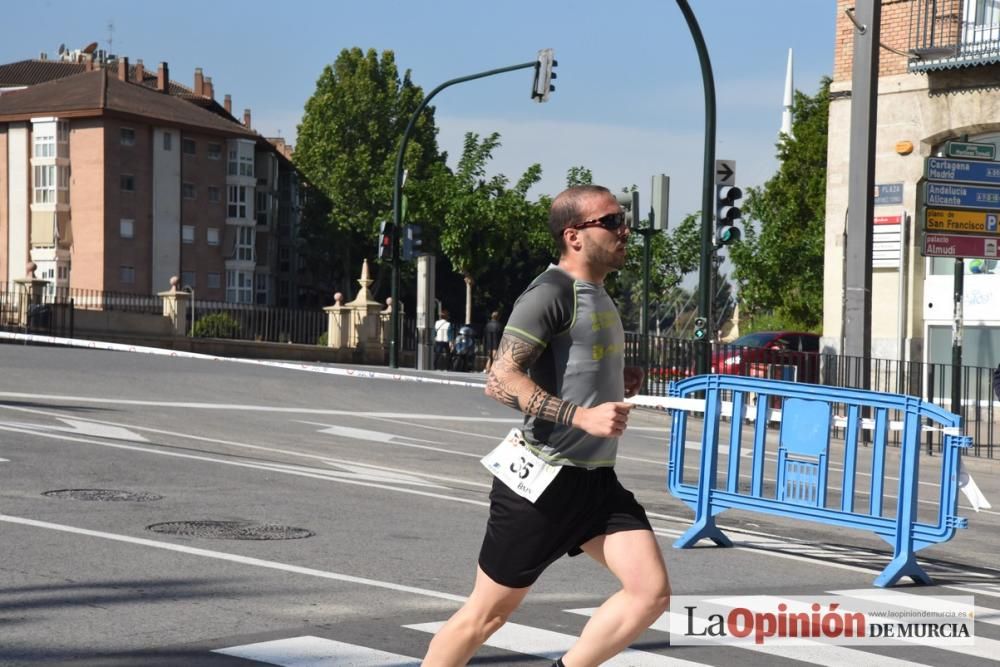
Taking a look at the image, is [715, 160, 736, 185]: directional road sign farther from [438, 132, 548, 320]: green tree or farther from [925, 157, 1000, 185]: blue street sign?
[438, 132, 548, 320]: green tree

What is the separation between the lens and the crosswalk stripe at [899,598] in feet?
24.4

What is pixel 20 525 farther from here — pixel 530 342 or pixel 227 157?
A: pixel 227 157

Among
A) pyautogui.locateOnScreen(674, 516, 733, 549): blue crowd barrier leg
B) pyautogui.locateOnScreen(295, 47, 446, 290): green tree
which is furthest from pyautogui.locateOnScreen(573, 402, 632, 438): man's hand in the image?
pyautogui.locateOnScreen(295, 47, 446, 290): green tree

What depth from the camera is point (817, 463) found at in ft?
29.5

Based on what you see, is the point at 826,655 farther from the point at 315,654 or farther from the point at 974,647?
the point at 315,654

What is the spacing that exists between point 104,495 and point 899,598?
5281mm

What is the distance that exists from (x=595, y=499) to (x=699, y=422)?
1632 cm

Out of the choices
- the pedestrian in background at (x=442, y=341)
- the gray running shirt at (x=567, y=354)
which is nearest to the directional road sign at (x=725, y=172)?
the gray running shirt at (x=567, y=354)

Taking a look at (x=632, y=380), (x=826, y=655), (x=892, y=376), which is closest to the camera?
(x=632, y=380)

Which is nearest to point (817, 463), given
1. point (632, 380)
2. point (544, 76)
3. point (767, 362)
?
point (632, 380)

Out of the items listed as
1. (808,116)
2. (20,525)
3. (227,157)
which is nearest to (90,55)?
(227,157)

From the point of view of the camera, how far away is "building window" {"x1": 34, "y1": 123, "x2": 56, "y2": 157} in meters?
79.8

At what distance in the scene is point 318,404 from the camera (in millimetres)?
21094

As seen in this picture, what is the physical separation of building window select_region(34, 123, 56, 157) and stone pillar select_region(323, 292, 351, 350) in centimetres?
3839
